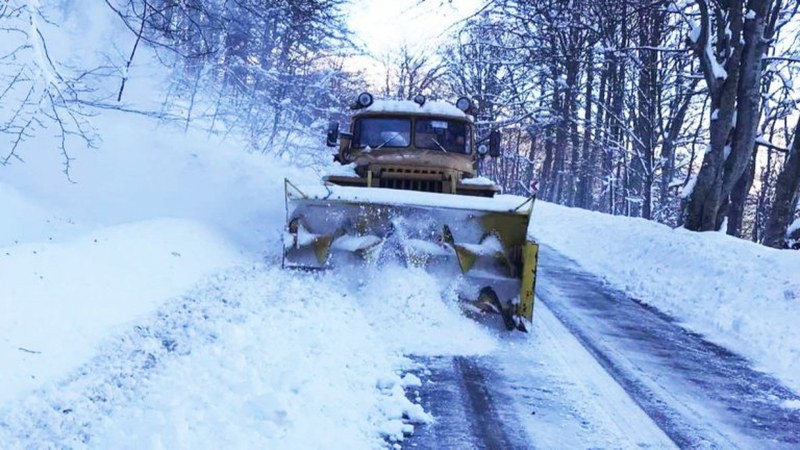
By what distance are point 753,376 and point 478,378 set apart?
8.25 feet

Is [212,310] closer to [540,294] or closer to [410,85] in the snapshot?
[540,294]

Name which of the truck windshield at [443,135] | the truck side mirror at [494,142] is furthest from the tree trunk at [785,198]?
the truck windshield at [443,135]

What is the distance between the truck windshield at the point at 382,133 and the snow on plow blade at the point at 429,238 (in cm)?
208

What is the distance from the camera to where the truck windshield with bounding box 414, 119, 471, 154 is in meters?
9.08

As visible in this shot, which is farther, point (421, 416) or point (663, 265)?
point (663, 265)

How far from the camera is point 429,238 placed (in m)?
6.68

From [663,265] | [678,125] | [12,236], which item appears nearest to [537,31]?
[678,125]

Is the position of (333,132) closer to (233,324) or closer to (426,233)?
(426,233)

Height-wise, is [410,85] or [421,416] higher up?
[410,85]

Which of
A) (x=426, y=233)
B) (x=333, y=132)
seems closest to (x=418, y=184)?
(x=333, y=132)

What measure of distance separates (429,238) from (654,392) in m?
2.83

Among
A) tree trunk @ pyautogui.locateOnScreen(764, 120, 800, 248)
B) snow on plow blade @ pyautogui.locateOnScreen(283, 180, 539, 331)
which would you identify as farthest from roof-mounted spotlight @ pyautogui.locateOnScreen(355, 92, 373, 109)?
tree trunk @ pyautogui.locateOnScreen(764, 120, 800, 248)

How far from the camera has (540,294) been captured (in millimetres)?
8219

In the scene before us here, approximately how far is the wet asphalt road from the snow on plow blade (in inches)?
34.2
